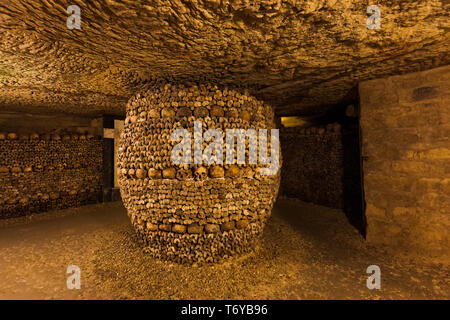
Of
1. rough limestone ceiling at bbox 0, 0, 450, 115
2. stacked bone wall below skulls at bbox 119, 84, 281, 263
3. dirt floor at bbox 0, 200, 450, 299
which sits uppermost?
rough limestone ceiling at bbox 0, 0, 450, 115

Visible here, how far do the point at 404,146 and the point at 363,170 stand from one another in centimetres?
61

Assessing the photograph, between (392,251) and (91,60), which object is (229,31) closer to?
(91,60)

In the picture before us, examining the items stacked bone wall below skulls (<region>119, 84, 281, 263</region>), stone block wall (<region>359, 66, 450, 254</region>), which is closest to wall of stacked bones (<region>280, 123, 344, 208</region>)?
stone block wall (<region>359, 66, 450, 254</region>)


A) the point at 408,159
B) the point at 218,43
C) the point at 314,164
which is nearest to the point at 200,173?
the point at 218,43

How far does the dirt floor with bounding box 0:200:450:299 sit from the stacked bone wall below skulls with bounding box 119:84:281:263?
0.90 ft

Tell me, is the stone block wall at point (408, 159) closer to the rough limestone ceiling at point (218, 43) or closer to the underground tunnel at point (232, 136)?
the underground tunnel at point (232, 136)

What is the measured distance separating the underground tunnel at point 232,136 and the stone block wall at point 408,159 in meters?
0.02

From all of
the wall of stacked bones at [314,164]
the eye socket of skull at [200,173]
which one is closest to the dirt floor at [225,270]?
the eye socket of skull at [200,173]

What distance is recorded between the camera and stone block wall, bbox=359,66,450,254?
2.60 metres

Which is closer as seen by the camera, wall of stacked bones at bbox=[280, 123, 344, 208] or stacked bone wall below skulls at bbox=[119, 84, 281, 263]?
stacked bone wall below skulls at bbox=[119, 84, 281, 263]

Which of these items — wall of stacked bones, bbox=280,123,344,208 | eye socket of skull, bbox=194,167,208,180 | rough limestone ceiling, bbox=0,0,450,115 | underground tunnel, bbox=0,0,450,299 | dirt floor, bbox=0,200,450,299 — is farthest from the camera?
wall of stacked bones, bbox=280,123,344,208

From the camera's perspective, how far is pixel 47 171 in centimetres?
512

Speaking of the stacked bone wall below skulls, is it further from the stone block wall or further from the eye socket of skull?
the stone block wall

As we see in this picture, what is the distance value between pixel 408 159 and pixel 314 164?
2.59m
